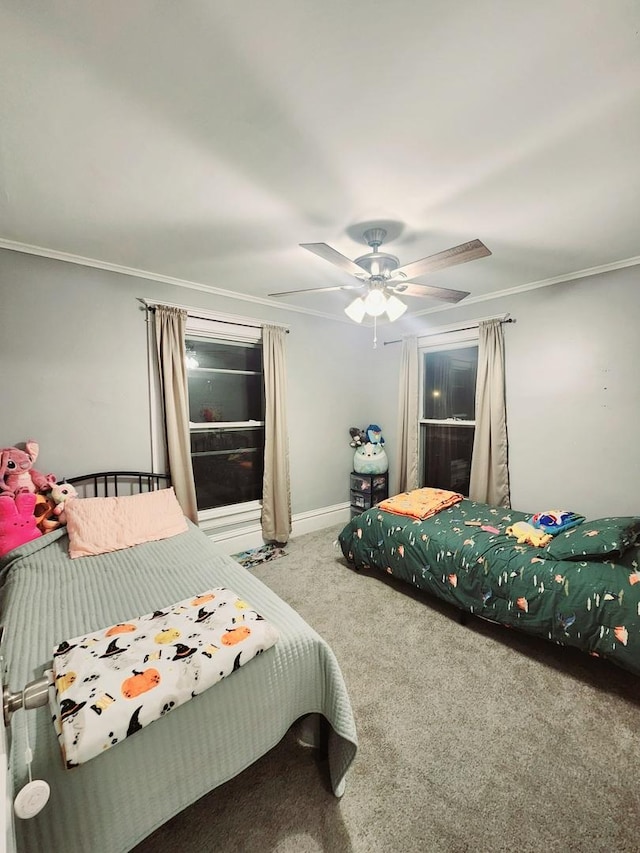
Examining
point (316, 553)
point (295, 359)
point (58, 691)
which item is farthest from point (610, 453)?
point (58, 691)

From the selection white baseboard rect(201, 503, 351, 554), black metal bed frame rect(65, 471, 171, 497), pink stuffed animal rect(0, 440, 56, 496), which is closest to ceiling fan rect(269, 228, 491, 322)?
black metal bed frame rect(65, 471, 171, 497)

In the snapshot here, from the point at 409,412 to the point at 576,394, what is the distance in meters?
1.53

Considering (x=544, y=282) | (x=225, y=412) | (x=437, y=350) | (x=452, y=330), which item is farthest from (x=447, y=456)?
(x=225, y=412)

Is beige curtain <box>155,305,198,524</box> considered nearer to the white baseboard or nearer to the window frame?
the white baseboard

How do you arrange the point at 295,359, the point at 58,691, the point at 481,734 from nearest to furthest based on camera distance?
the point at 58,691, the point at 481,734, the point at 295,359

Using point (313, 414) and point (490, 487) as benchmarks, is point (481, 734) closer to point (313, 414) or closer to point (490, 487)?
point (490, 487)

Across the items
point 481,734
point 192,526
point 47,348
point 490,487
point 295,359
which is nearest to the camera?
point 481,734

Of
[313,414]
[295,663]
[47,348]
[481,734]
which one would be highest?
[47,348]

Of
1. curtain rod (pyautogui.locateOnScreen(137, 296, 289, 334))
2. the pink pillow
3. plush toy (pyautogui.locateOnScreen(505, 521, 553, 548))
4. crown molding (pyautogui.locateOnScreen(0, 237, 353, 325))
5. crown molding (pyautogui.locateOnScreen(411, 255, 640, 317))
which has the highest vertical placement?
crown molding (pyautogui.locateOnScreen(0, 237, 353, 325))

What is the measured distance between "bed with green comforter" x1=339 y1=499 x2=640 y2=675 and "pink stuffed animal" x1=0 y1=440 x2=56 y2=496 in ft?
7.96

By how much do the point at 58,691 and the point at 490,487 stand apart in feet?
10.8

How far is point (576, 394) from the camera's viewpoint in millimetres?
2811

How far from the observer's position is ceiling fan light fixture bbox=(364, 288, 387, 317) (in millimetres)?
2035

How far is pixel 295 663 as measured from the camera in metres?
1.27
